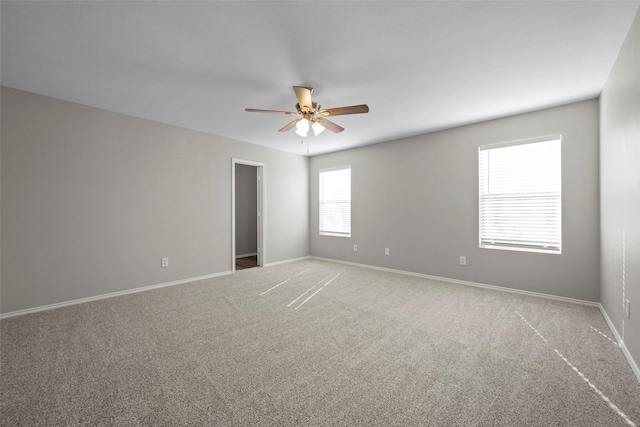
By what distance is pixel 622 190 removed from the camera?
Answer: 230 centimetres

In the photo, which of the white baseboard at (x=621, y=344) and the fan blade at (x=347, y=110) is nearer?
the white baseboard at (x=621, y=344)

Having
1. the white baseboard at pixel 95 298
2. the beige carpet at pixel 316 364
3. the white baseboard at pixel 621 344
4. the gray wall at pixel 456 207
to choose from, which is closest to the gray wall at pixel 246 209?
the gray wall at pixel 456 207

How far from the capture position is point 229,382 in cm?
183

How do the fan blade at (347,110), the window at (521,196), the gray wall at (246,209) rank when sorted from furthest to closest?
the gray wall at (246,209)
the window at (521,196)
the fan blade at (347,110)

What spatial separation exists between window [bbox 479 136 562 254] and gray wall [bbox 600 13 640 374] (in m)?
0.53

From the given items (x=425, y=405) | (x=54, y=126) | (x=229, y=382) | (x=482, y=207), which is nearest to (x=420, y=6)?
(x=425, y=405)

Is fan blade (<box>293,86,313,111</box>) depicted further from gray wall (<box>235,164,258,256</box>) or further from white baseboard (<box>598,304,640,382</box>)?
gray wall (<box>235,164,258,256</box>)

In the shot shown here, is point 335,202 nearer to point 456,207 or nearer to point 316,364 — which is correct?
point 456,207

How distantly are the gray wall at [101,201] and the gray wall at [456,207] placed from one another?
8.46 feet

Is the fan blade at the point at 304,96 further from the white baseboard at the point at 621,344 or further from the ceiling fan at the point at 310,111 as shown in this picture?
the white baseboard at the point at 621,344

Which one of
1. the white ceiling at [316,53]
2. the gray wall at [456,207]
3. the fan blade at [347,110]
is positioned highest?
the white ceiling at [316,53]

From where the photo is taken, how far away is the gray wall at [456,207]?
3.32m

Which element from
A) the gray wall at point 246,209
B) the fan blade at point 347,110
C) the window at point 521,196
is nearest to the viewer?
the fan blade at point 347,110

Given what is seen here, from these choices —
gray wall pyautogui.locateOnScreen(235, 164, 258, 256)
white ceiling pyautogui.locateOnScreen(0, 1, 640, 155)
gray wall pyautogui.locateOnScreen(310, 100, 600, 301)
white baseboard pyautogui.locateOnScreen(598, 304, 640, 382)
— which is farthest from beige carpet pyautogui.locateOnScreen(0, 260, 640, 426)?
gray wall pyautogui.locateOnScreen(235, 164, 258, 256)
